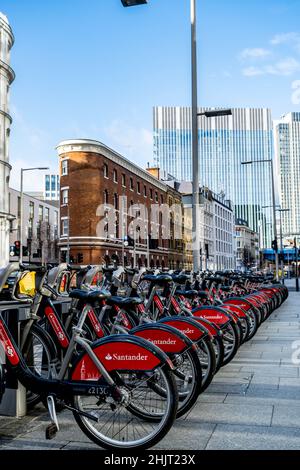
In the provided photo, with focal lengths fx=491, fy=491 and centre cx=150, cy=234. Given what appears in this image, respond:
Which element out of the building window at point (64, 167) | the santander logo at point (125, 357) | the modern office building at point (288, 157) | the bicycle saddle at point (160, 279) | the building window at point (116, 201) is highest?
the modern office building at point (288, 157)

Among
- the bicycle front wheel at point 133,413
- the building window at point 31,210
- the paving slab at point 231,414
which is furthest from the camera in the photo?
the building window at point 31,210

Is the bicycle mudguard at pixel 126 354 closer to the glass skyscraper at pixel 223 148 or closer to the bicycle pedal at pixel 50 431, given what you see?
the bicycle pedal at pixel 50 431

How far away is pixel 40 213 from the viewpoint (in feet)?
252

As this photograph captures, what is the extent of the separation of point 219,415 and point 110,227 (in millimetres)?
47682

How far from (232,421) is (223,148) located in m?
113

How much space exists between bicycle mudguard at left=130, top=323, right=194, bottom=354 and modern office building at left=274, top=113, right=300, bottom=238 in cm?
4968

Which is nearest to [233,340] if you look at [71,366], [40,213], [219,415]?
[219,415]

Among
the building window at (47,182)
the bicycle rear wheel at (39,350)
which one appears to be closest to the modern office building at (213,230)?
the building window at (47,182)

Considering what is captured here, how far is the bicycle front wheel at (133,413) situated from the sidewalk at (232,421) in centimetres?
20

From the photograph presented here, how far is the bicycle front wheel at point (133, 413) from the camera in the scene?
11.5 feet

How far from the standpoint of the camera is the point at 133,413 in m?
4.02

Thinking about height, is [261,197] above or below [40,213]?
above

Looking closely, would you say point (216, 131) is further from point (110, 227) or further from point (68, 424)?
point (68, 424)

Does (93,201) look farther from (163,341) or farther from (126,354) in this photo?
(126,354)
